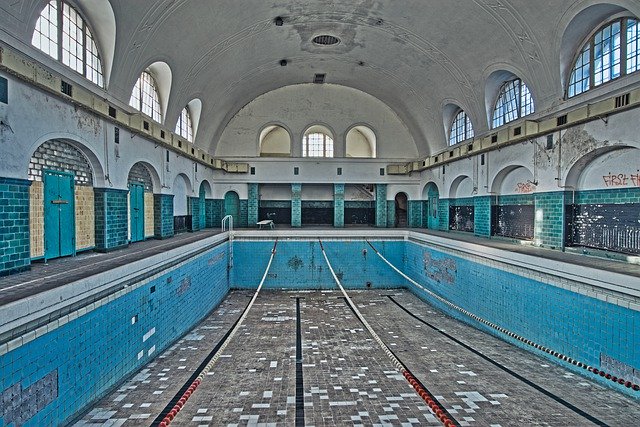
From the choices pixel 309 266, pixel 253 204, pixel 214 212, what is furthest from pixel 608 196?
pixel 214 212

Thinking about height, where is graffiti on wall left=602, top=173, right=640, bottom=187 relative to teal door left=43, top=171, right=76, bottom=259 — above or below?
above

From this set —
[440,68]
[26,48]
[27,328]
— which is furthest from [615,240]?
[26,48]

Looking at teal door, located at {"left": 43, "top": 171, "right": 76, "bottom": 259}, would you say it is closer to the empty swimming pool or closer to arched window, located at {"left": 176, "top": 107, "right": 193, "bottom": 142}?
the empty swimming pool

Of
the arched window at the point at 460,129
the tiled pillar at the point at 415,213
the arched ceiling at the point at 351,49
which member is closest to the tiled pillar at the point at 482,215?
the arched ceiling at the point at 351,49

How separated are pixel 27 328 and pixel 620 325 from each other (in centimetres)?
744

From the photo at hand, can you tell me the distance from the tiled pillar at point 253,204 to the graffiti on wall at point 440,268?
8.50 metres

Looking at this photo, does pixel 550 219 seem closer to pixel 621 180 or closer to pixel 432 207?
pixel 621 180

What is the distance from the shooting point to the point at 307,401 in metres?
5.03

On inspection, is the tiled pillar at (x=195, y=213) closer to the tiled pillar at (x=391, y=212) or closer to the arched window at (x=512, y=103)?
the tiled pillar at (x=391, y=212)

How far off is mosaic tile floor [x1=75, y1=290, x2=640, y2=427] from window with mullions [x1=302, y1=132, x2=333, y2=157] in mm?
10640

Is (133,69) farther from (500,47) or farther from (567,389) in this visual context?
(567,389)

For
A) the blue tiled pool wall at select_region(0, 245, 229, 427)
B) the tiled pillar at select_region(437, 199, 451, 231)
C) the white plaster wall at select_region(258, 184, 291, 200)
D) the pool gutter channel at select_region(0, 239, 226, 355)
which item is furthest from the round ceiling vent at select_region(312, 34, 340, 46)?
the pool gutter channel at select_region(0, 239, 226, 355)

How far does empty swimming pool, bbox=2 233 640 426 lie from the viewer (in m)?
4.61

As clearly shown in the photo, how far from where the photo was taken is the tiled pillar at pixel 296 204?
17453mm
